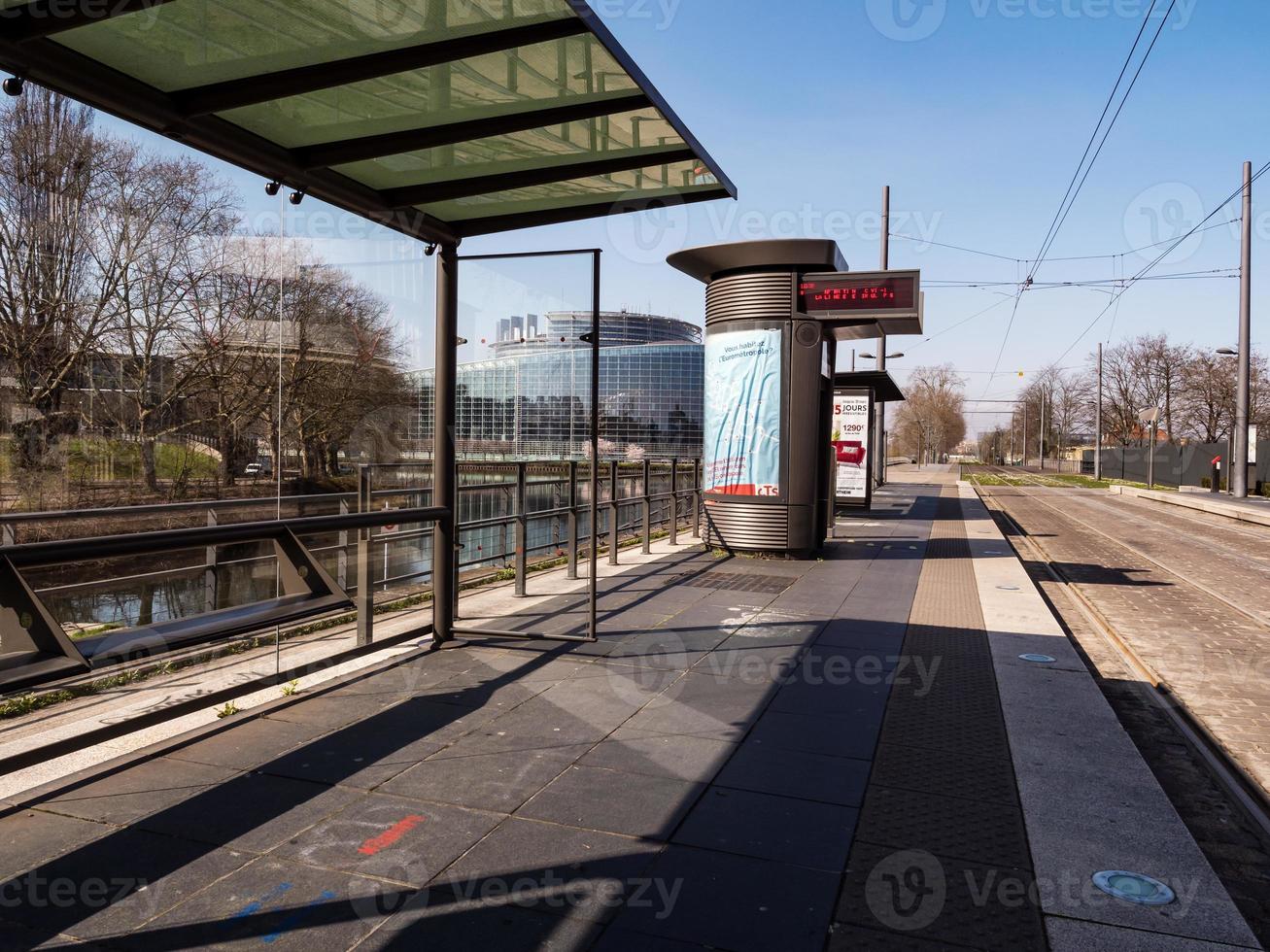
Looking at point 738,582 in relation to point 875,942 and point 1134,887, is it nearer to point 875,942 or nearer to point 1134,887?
point 1134,887

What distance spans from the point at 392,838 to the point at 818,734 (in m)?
2.23

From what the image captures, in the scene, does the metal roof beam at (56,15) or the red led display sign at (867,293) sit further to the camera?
the red led display sign at (867,293)

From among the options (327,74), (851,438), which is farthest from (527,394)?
(851,438)

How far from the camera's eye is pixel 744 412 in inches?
452

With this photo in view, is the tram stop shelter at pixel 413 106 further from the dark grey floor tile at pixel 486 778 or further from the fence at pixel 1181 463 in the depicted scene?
the fence at pixel 1181 463

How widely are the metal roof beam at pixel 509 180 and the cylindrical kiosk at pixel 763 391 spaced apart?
5.86 meters

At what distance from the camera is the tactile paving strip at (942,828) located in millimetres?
2605

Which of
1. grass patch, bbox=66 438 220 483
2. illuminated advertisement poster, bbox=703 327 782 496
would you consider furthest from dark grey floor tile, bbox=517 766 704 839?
illuminated advertisement poster, bbox=703 327 782 496

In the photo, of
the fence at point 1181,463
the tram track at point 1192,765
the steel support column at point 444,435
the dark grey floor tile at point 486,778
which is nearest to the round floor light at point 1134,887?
the tram track at point 1192,765

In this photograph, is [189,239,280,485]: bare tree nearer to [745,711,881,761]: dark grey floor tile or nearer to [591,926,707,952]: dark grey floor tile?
[745,711,881,761]: dark grey floor tile

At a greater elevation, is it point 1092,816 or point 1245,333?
point 1245,333

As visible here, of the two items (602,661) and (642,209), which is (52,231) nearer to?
(642,209)

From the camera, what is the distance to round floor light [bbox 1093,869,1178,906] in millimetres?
2768

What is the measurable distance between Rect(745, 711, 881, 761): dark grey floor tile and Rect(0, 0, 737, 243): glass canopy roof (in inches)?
130
